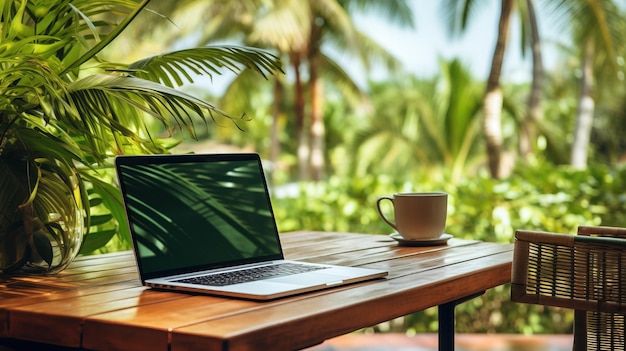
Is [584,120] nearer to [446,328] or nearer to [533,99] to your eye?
[533,99]

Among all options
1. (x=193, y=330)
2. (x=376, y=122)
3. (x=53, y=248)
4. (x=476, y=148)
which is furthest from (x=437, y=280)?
(x=476, y=148)

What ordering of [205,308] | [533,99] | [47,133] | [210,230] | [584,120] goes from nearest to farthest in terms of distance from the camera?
[205,308]
[47,133]
[210,230]
[533,99]
[584,120]

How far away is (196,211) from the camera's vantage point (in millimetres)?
1594

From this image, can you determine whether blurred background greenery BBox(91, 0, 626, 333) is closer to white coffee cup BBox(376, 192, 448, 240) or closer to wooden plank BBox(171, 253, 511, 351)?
wooden plank BBox(171, 253, 511, 351)

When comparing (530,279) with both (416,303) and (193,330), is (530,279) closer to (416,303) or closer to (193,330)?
(416,303)

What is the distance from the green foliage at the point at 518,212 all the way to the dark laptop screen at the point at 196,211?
279cm

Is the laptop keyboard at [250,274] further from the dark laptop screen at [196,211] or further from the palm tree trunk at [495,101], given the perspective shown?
the palm tree trunk at [495,101]

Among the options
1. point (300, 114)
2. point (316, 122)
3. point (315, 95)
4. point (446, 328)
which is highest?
point (315, 95)

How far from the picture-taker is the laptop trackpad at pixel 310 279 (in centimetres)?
134

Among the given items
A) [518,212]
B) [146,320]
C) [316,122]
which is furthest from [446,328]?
[316,122]

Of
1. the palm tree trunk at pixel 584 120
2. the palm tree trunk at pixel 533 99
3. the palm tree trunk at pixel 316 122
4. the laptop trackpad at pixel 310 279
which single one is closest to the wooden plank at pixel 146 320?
the laptop trackpad at pixel 310 279

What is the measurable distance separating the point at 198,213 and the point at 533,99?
9.52 meters

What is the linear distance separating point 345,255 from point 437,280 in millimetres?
414

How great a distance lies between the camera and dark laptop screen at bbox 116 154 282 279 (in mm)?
1476
